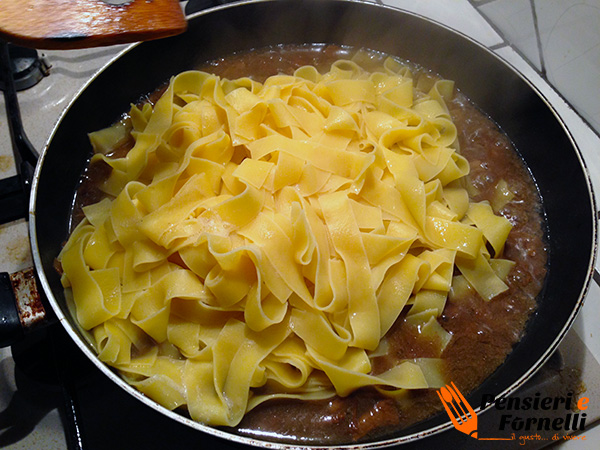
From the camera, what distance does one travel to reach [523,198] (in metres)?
2.51

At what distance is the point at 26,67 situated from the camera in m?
3.00

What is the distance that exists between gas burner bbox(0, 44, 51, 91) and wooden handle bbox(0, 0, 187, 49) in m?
1.61

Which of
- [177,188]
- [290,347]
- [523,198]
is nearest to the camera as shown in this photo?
[290,347]

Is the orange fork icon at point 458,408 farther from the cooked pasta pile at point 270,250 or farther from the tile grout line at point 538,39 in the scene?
the tile grout line at point 538,39

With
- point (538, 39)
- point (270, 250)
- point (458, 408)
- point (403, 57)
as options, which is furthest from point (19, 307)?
point (538, 39)

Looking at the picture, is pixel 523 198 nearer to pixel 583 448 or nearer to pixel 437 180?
pixel 437 180

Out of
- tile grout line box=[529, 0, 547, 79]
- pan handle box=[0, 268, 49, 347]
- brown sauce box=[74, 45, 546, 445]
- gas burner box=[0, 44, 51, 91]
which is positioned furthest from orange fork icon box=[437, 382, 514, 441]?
gas burner box=[0, 44, 51, 91]

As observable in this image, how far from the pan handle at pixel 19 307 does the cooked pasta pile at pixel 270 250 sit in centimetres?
22

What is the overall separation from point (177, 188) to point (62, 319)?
32.1 inches

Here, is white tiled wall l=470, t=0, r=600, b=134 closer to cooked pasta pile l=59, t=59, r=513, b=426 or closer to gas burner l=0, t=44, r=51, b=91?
cooked pasta pile l=59, t=59, r=513, b=426

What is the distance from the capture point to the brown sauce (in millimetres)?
1872

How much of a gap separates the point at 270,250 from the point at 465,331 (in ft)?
3.09

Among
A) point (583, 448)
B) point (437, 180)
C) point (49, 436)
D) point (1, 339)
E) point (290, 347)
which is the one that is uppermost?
point (437, 180)

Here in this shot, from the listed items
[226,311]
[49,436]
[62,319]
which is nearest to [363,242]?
[226,311]
